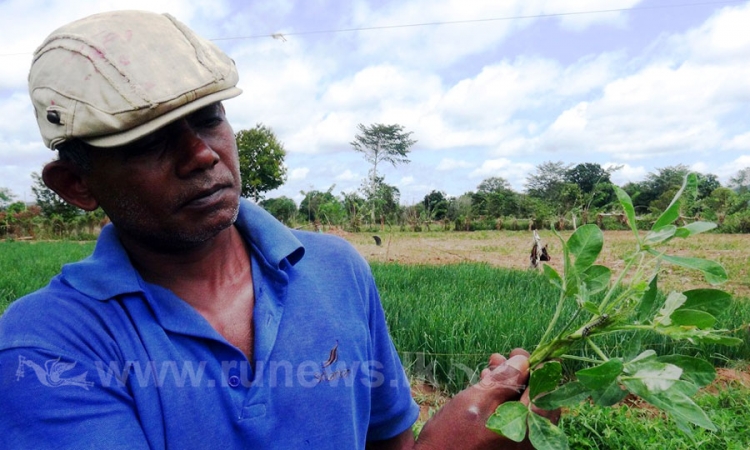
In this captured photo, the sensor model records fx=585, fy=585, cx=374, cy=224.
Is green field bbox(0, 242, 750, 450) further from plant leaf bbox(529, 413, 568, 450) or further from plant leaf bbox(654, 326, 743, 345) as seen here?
plant leaf bbox(529, 413, 568, 450)

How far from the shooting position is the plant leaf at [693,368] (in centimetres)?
81

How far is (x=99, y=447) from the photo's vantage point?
2.36 ft

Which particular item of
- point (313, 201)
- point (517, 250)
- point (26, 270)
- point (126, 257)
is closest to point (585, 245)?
point (126, 257)

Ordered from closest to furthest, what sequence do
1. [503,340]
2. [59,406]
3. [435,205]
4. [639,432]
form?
1. [59,406]
2. [639,432]
3. [503,340]
4. [435,205]

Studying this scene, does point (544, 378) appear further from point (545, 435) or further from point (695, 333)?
point (695, 333)

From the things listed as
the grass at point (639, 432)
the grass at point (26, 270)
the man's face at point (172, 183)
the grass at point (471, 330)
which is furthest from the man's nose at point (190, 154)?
the grass at point (26, 270)

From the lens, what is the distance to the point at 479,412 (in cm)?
90

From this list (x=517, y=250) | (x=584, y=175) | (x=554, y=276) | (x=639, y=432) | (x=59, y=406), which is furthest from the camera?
(x=584, y=175)

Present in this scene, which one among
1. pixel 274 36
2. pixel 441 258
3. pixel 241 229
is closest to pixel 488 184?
pixel 441 258

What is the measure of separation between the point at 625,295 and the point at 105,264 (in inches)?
30.0

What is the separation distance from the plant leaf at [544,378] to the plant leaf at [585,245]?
0.16 metres

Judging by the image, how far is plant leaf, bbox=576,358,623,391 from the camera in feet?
2.50

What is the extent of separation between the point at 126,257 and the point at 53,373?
0.21m

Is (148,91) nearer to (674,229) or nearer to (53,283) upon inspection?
(53,283)
